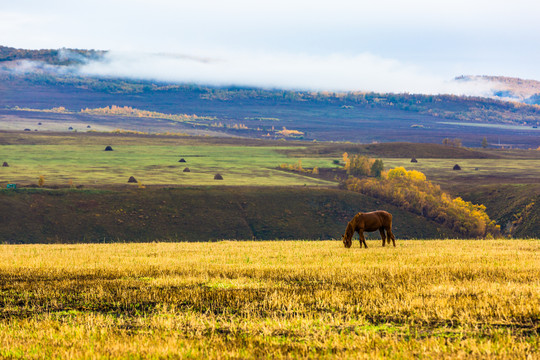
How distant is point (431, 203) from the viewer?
132000 millimetres

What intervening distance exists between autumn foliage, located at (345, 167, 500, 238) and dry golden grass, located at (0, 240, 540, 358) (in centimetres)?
10013

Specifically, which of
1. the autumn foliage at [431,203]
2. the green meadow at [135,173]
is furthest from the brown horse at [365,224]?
the green meadow at [135,173]

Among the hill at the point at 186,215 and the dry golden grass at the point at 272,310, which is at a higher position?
the dry golden grass at the point at 272,310

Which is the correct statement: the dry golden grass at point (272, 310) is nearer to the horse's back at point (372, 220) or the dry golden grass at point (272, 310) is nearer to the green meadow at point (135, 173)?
the horse's back at point (372, 220)

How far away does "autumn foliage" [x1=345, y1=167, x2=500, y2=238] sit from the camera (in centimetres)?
11856

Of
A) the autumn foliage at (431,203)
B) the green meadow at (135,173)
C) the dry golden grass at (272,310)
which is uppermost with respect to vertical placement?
the dry golden grass at (272,310)

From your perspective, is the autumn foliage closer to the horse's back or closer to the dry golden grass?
the horse's back

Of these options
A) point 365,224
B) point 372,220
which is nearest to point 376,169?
point 372,220

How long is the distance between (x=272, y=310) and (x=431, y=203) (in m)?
125

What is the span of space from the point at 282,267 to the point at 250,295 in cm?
494

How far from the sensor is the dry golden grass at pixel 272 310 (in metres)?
8.98

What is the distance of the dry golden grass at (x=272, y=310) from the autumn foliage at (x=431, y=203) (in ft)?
329

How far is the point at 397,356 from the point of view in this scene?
27.9 ft

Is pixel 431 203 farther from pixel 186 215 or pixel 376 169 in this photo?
pixel 186 215
